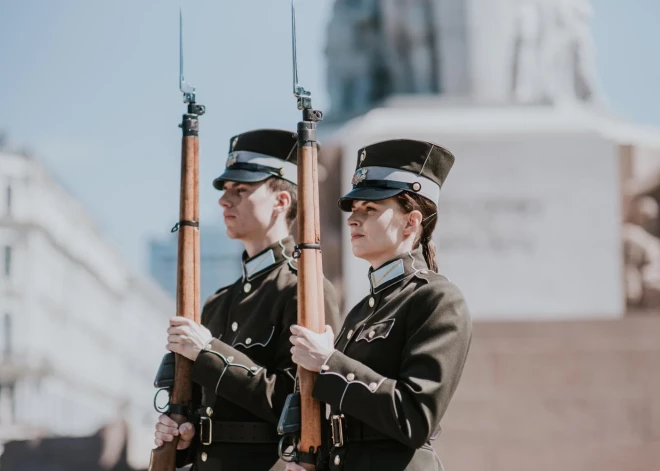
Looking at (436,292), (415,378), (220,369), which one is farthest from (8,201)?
(415,378)

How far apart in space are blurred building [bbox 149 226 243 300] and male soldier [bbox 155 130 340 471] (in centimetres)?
3283

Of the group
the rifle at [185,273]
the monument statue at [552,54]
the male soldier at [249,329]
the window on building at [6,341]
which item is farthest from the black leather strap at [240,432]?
the window on building at [6,341]

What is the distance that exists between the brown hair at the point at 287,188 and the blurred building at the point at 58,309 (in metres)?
25.0

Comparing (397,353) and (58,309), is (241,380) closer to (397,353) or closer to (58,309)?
(397,353)

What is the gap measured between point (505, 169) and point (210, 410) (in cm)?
694

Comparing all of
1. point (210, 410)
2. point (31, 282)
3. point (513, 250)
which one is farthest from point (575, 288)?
point (31, 282)


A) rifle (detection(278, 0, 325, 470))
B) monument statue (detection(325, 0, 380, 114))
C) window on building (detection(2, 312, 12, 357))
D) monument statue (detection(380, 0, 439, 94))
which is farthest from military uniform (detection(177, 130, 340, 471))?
window on building (detection(2, 312, 12, 357))

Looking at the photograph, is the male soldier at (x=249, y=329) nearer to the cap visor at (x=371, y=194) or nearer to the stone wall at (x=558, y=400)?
the cap visor at (x=371, y=194)

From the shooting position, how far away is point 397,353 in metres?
4.06

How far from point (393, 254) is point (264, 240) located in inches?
35.4

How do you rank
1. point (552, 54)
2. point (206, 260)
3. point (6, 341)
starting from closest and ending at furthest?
point (552, 54), point (6, 341), point (206, 260)

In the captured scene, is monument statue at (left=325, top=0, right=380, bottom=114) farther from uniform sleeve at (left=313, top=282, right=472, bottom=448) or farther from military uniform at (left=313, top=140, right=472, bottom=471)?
uniform sleeve at (left=313, top=282, right=472, bottom=448)

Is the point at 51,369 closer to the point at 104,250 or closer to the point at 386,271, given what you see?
the point at 104,250

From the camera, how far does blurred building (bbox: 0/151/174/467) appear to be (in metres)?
38.8
